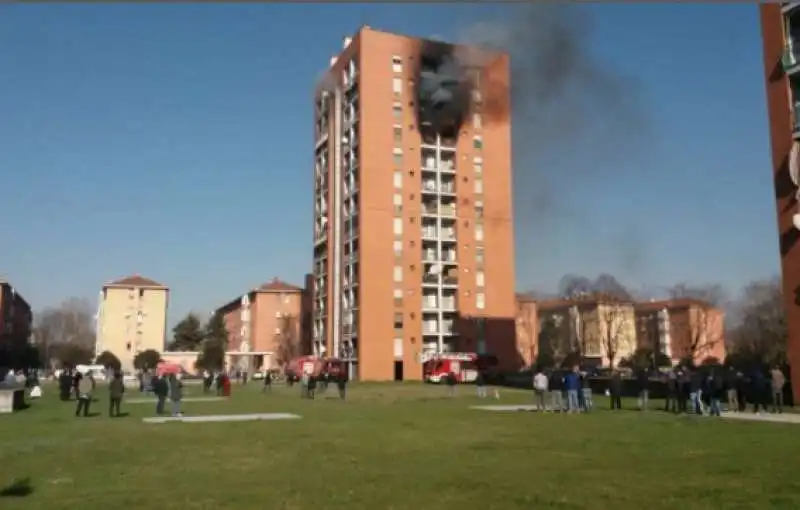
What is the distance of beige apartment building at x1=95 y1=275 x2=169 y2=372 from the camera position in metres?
128

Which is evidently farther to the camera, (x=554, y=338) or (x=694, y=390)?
(x=554, y=338)

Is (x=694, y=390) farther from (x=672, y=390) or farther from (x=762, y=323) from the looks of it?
(x=762, y=323)

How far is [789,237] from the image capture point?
3192cm

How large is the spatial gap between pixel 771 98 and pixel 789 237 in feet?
21.2

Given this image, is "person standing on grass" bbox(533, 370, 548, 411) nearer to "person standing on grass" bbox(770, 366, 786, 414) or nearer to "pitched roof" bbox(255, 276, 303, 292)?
"person standing on grass" bbox(770, 366, 786, 414)

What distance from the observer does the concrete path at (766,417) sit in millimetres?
22811

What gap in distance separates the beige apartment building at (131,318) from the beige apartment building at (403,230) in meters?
58.2

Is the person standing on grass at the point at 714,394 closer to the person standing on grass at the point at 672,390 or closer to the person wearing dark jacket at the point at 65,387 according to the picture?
the person standing on grass at the point at 672,390

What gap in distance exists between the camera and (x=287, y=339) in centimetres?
11700

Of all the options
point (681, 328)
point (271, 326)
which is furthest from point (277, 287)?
point (681, 328)

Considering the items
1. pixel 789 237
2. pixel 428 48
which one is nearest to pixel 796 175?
pixel 789 237

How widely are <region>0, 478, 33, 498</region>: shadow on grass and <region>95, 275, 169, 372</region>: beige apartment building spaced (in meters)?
121

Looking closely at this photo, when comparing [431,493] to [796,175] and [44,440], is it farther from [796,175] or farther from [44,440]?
[796,175]

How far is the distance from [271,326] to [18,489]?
118 meters
